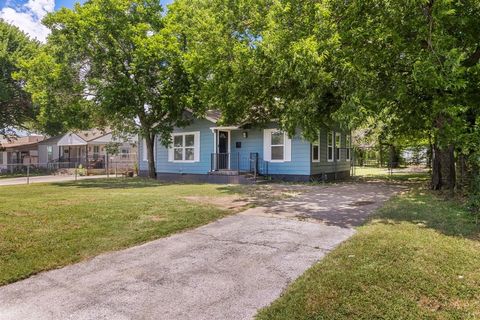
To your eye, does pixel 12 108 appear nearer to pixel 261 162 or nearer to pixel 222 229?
pixel 261 162

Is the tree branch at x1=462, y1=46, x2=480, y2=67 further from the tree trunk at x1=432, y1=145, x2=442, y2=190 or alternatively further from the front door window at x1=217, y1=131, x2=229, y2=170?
the front door window at x1=217, y1=131, x2=229, y2=170

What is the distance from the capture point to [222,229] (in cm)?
645

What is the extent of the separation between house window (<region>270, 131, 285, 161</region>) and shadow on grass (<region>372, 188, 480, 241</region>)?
23.3 ft

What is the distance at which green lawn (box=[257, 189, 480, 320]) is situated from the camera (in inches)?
126

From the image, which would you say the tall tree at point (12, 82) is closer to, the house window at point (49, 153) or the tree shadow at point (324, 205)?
the house window at point (49, 153)

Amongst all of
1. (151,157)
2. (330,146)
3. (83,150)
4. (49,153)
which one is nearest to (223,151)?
(151,157)

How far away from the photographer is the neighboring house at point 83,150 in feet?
96.5

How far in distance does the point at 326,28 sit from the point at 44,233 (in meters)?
9.68

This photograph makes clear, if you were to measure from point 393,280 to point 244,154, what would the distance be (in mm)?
13791

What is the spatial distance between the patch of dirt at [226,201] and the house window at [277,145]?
6095 mm

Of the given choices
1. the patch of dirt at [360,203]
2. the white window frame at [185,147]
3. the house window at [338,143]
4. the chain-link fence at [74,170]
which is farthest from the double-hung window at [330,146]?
the chain-link fence at [74,170]

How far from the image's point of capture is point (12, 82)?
1103 inches

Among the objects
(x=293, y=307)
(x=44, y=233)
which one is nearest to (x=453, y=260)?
(x=293, y=307)

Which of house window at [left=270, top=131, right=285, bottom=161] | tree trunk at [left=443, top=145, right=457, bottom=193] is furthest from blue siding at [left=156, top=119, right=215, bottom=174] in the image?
tree trunk at [left=443, top=145, right=457, bottom=193]
